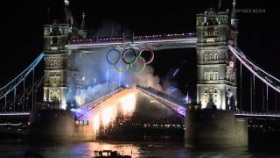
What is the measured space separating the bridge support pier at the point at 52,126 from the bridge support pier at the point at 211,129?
1953 cm

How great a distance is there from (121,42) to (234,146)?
21.5 m

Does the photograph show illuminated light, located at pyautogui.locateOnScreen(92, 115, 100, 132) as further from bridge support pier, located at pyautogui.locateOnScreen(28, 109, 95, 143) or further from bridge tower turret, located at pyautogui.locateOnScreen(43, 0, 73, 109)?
bridge support pier, located at pyautogui.locateOnScreen(28, 109, 95, 143)

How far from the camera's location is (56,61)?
330ft

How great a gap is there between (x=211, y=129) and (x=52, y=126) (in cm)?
2341

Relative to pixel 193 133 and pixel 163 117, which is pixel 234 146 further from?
pixel 163 117

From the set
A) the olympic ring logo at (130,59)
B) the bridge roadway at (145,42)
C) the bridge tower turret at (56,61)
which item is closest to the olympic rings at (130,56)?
the olympic ring logo at (130,59)

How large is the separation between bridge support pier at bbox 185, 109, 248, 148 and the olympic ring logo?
38.6 feet

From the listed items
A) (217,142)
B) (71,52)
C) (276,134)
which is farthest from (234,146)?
(276,134)

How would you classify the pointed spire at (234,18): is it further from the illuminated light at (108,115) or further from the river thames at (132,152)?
the illuminated light at (108,115)

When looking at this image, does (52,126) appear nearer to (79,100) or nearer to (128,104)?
(79,100)

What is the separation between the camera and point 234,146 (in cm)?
8488

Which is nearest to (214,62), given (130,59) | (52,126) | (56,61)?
(130,59)

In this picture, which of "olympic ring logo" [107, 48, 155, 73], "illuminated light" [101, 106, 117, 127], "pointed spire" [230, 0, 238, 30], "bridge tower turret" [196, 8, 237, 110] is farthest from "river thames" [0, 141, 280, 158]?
"pointed spire" [230, 0, 238, 30]

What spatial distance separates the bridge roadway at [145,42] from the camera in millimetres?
89125
